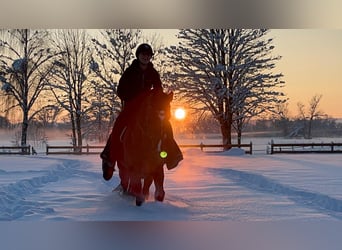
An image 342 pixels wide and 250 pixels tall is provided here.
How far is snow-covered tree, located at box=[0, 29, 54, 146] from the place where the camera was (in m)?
3.57

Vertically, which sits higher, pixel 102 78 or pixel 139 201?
pixel 102 78

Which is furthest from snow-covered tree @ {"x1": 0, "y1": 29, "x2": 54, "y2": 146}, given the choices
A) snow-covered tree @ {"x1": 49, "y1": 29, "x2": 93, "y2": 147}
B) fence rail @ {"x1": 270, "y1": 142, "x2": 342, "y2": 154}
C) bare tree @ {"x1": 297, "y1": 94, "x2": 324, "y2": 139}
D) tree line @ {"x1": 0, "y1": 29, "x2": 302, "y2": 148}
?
bare tree @ {"x1": 297, "y1": 94, "x2": 324, "y2": 139}

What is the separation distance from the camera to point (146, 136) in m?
2.56

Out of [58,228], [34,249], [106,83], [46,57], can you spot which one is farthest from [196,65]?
[34,249]

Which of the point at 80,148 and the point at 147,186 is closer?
the point at 147,186

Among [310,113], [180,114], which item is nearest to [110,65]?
[180,114]

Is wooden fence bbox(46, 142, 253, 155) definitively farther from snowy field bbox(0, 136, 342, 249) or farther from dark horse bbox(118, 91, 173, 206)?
dark horse bbox(118, 91, 173, 206)

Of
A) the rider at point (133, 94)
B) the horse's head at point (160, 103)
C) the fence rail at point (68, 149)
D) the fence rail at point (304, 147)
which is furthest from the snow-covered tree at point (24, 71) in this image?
the fence rail at point (304, 147)

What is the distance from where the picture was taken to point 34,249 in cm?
222

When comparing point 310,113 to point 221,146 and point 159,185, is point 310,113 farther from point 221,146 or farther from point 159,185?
point 159,185

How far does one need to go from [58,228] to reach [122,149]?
61 cm

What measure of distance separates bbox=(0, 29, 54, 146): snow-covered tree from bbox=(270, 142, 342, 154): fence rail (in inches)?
81.6

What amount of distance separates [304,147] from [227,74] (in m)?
1.10

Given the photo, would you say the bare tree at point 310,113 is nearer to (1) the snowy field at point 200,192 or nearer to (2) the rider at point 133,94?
(1) the snowy field at point 200,192
